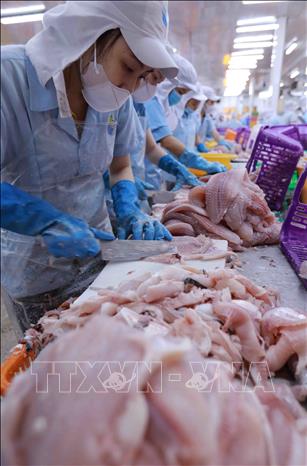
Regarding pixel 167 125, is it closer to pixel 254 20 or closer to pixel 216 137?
pixel 254 20

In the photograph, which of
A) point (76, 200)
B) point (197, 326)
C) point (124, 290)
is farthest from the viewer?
point (76, 200)

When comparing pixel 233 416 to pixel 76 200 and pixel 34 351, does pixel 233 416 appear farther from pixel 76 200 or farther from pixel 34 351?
pixel 76 200

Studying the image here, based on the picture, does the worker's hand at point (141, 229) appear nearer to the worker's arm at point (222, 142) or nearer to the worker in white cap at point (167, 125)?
the worker in white cap at point (167, 125)

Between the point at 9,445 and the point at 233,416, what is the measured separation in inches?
17.1

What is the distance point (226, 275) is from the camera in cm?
144

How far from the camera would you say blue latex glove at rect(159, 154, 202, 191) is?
10.3 feet

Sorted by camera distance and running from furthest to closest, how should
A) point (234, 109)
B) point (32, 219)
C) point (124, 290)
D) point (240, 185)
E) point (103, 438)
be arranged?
point (234, 109) < point (240, 185) < point (32, 219) < point (124, 290) < point (103, 438)

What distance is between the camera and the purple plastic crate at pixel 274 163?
275 cm

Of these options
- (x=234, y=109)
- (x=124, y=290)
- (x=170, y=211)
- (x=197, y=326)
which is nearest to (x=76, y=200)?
(x=170, y=211)

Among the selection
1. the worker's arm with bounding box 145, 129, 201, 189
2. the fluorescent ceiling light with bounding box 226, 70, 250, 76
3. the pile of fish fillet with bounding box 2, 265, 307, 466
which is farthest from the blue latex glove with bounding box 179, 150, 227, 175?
the pile of fish fillet with bounding box 2, 265, 307, 466

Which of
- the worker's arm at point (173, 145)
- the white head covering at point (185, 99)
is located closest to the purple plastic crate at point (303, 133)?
the worker's arm at point (173, 145)

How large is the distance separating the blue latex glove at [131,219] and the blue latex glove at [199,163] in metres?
1.33

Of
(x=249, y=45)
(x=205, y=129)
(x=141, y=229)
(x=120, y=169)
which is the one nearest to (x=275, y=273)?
(x=141, y=229)

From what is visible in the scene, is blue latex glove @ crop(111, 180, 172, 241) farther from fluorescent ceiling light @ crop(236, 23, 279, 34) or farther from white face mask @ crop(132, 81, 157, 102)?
fluorescent ceiling light @ crop(236, 23, 279, 34)
